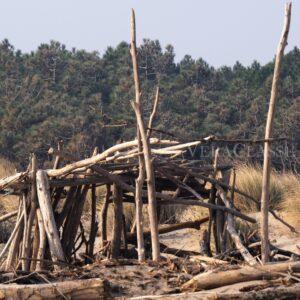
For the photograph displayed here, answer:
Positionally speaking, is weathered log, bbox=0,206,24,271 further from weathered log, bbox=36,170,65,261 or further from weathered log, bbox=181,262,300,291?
weathered log, bbox=181,262,300,291

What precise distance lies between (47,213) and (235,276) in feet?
5.36

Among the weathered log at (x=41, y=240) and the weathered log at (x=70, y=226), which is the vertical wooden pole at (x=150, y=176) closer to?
the weathered log at (x=41, y=240)

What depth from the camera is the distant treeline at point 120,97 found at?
23391mm

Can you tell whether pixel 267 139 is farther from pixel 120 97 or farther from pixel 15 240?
pixel 120 97

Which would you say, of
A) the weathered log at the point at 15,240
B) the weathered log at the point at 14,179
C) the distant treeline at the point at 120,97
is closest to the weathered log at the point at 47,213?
the weathered log at the point at 14,179

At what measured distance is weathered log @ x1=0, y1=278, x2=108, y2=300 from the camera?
4625mm

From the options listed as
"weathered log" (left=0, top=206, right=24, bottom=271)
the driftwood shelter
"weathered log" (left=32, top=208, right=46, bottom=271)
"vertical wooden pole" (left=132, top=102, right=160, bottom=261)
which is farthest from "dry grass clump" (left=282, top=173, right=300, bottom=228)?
"vertical wooden pole" (left=132, top=102, right=160, bottom=261)

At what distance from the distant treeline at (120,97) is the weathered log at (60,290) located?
15.8 meters

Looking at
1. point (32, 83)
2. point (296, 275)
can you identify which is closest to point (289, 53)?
point (32, 83)

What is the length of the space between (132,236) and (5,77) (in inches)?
940

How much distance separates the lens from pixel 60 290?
4.65 metres

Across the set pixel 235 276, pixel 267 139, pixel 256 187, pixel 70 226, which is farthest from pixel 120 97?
pixel 235 276

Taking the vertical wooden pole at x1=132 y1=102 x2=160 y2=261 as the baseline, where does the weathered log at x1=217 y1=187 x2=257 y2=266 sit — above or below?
below

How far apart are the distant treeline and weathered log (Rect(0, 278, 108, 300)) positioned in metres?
15.8
